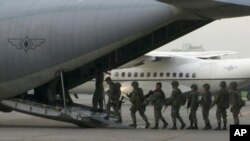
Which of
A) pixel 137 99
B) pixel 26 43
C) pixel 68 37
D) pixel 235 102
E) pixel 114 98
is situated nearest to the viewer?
pixel 235 102

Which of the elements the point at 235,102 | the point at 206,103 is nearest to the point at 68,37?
the point at 206,103

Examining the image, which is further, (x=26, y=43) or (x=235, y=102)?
(x=26, y=43)

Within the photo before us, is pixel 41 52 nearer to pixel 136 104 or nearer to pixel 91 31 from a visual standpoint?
pixel 91 31

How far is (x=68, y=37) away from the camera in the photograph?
19.1m

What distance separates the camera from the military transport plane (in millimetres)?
18609

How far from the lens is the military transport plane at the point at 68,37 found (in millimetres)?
18609

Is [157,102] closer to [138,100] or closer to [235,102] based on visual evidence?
[138,100]

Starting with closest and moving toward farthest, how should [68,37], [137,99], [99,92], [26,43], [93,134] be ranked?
[93,134]
[68,37]
[26,43]
[137,99]
[99,92]

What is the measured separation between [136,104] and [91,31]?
9.44 feet

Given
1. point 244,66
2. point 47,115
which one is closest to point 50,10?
point 47,115

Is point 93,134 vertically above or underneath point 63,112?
underneath

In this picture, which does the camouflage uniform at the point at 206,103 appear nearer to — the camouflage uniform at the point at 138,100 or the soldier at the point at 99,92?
the camouflage uniform at the point at 138,100

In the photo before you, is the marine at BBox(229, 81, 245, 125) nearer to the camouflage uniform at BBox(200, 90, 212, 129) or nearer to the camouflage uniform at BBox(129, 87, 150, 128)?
the camouflage uniform at BBox(200, 90, 212, 129)

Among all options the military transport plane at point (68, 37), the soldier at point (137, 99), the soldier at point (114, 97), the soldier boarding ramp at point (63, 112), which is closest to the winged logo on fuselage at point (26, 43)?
the military transport plane at point (68, 37)
